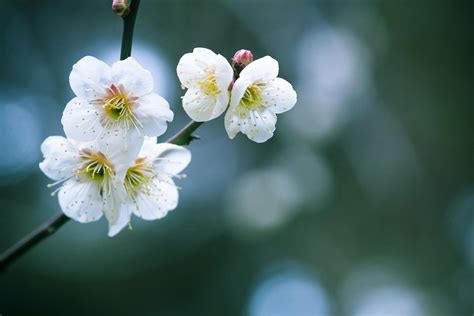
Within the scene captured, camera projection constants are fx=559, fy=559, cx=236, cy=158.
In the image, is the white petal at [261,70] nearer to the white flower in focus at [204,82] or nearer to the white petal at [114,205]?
the white flower in focus at [204,82]

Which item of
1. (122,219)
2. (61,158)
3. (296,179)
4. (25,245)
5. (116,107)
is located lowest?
(25,245)

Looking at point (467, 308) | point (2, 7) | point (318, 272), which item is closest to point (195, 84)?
point (467, 308)

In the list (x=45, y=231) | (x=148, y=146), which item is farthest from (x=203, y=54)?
(x=45, y=231)

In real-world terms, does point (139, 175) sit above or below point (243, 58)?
below

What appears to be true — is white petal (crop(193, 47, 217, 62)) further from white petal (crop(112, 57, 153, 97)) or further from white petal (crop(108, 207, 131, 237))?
white petal (crop(108, 207, 131, 237))

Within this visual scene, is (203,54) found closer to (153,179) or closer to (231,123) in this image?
(231,123)

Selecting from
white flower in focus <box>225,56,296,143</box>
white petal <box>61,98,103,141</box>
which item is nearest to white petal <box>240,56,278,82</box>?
white flower in focus <box>225,56,296,143</box>

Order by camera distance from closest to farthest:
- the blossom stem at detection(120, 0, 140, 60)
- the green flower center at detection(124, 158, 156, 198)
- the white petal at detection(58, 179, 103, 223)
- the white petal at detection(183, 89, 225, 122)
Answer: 1. the blossom stem at detection(120, 0, 140, 60)
2. the white petal at detection(183, 89, 225, 122)
3. the white petal at detection(58, 179, 103, 223)
4. the green flower center at detection(124, 158, 156, 198)
